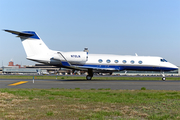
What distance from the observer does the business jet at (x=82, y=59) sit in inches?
1219

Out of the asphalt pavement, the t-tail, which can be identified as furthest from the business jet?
the asphalt pavement

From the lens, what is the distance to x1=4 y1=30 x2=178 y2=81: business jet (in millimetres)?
30953

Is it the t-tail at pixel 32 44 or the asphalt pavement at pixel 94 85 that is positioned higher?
the t-tail at pixel 32 44

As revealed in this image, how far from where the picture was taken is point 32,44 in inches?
1221

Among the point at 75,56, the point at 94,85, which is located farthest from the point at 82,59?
the point at 94,85

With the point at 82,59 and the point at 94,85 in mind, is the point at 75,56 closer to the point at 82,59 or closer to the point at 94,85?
the point at 82,59

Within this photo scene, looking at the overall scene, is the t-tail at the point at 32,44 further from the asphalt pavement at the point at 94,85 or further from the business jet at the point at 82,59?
the asphalt pavement at the point at 94,85

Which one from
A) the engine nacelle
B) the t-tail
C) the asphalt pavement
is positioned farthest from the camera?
the engine nacelle

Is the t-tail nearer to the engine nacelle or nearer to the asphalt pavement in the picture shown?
the engine nacelle

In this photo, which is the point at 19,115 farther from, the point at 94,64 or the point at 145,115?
the point at 94,64

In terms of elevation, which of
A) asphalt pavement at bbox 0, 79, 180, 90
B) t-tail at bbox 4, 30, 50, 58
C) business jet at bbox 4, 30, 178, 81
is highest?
t-tail at bbox 4, 30, 50, 58

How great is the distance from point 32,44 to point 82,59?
305 inches

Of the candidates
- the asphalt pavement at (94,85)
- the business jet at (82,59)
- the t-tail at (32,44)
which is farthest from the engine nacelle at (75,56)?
the asphalt pavement at (94,85)

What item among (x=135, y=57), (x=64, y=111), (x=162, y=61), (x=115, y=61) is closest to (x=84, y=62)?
(x=115, y=61)
